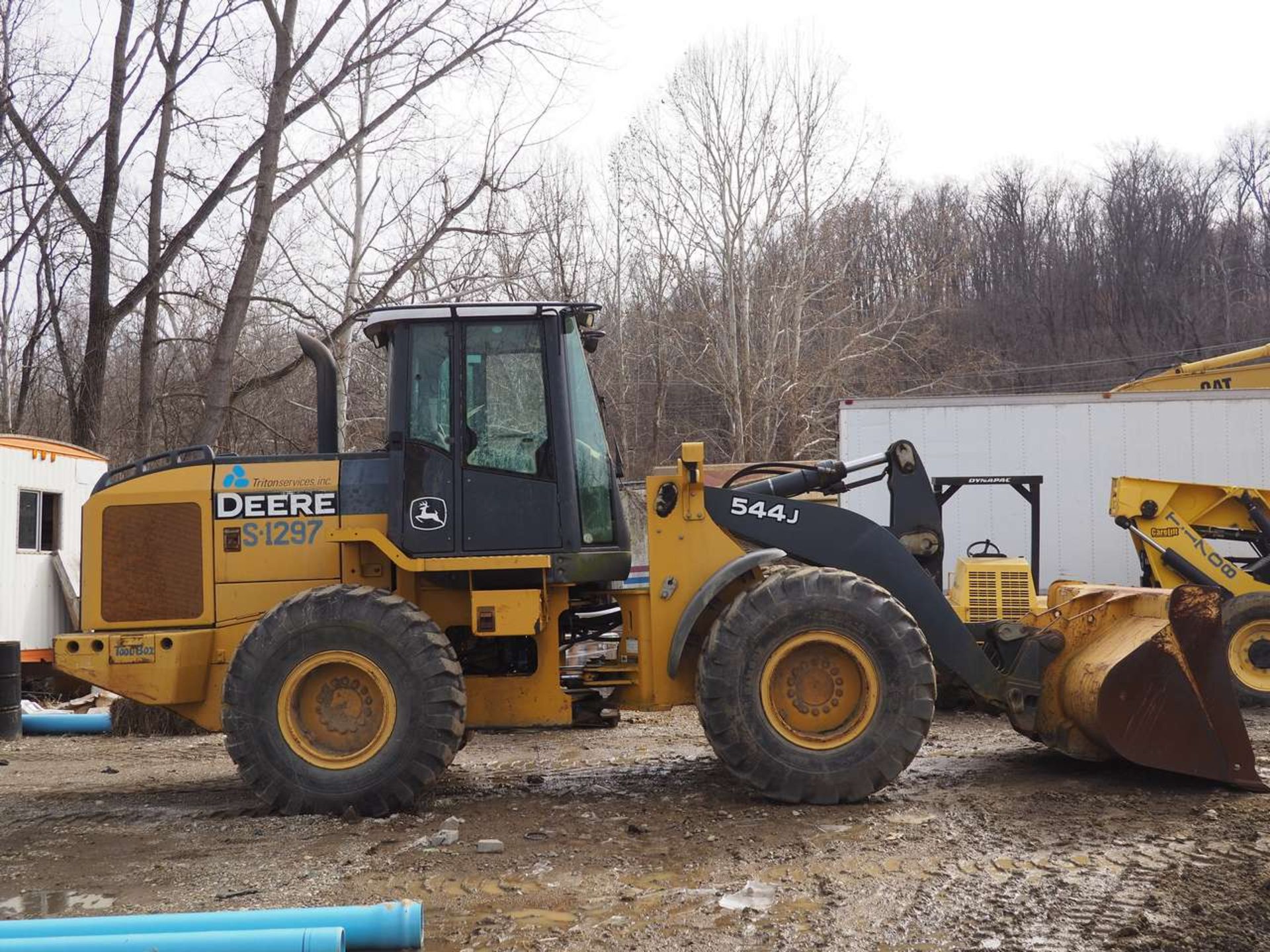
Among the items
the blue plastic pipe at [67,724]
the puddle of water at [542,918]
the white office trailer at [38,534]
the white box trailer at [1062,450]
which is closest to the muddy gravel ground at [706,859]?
the puddle of water at [542,918]

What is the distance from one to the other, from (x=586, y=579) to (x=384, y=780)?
1511 mm

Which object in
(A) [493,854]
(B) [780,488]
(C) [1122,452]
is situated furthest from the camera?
(C) [1122,452]

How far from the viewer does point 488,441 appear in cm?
675

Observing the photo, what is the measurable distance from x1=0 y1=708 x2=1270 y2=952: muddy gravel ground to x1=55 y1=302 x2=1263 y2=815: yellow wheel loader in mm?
380

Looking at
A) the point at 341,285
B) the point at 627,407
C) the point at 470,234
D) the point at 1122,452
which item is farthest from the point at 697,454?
the point at 627,407

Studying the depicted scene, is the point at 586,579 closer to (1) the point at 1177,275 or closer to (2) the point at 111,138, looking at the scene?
(2) the point at 111,138

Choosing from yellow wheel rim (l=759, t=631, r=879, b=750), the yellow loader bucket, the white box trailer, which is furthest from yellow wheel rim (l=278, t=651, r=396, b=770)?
the white box trailer

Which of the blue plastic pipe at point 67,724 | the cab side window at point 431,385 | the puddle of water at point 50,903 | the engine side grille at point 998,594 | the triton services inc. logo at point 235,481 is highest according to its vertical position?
the cab side window at point 431,385

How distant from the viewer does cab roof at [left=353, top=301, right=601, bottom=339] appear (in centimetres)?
675

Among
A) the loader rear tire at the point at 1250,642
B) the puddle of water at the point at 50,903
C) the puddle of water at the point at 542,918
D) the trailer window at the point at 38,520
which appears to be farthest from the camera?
the trailer window at the point at 38,520

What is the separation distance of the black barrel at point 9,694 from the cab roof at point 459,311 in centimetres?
572

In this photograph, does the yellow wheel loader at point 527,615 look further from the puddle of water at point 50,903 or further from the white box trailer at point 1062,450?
the white box trailer at point 1062,450

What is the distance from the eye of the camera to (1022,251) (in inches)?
2169

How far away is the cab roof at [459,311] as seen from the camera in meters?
6.75
